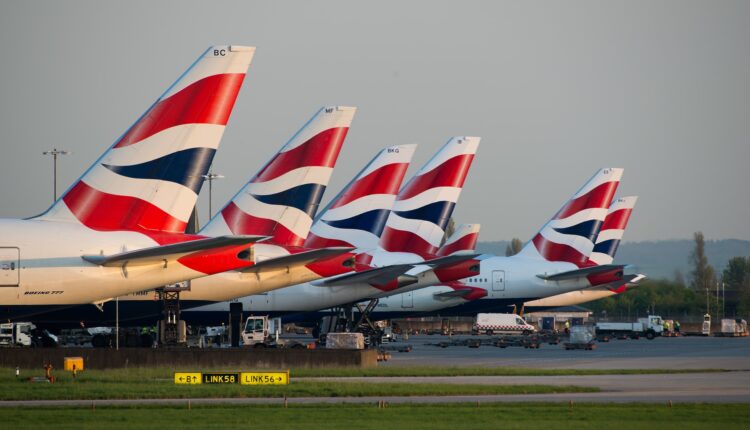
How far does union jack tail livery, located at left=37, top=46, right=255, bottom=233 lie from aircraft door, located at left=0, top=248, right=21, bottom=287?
7.45 ft

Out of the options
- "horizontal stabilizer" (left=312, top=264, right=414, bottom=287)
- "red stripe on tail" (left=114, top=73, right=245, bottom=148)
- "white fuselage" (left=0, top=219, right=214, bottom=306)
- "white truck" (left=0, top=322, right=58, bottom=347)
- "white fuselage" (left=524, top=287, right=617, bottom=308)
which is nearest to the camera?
"white fuselage" (left=0, top=219, right=214, bottom=306)

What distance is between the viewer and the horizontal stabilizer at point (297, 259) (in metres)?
53.7

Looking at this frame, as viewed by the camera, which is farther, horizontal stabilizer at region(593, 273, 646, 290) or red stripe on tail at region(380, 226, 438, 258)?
horizontal stabilizer at region(593, 273, 646, 290)

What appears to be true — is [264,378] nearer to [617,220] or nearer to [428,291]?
[428,291]

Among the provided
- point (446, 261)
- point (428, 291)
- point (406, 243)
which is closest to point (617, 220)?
point (428, 291)

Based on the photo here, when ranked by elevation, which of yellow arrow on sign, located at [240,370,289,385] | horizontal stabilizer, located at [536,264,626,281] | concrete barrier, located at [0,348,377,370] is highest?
horizontal stabilizer, located at [536,264,626,281]

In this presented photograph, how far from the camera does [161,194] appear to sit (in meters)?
44.8

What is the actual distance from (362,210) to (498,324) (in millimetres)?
42776

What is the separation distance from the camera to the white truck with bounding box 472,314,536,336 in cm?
11006

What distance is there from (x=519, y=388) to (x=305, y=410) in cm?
1005

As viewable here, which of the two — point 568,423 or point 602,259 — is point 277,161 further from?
point 602,259

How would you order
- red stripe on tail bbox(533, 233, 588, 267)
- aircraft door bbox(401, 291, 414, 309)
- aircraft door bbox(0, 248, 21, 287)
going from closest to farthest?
aircraft door bbox(0, 248, 21, 287) < aircraft door bbox(401, 291, 414, 309) < red stripe on tail bbox(533, 233, 588, 267)

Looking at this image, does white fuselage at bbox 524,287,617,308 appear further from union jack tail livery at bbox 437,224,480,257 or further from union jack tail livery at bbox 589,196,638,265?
union jack tail livery at bbox 437,224,480,257

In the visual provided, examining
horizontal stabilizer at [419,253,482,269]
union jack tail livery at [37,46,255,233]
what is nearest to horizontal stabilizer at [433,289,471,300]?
horizontal stabilizer at [419,253,482,269]
